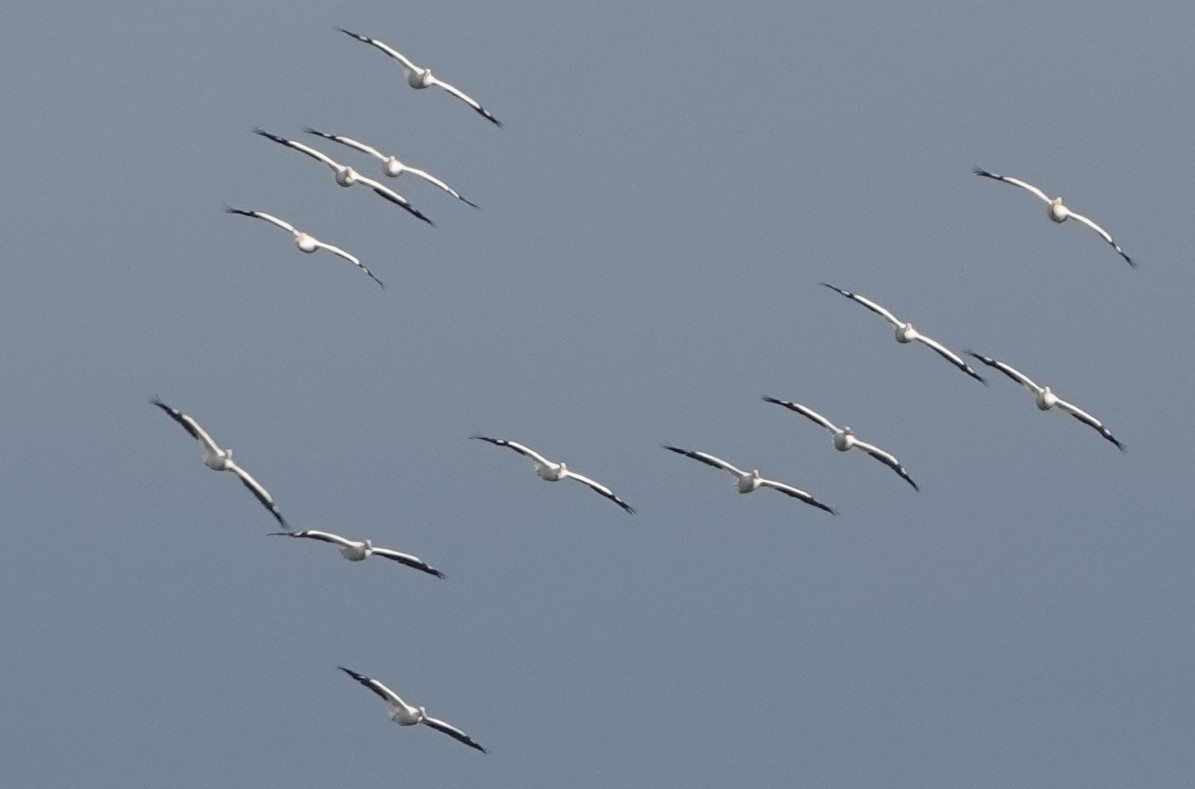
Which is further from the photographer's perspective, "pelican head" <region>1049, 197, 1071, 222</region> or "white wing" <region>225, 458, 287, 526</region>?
"pelican head" <region>1049, 197, 1071, 222</region>

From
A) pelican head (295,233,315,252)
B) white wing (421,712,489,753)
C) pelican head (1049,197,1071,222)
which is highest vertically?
pelican head (1049,197,1071,222)

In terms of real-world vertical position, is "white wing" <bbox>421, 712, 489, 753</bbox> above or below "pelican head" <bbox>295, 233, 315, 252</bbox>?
below

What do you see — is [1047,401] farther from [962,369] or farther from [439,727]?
[439,727]

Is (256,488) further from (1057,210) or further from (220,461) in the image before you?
(1057,210)

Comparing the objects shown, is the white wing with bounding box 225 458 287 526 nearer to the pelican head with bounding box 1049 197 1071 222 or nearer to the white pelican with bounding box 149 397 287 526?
the white pelican with bounding box 149 397 287 526

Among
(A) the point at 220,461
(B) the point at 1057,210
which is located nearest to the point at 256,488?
(A) the point at 220,461

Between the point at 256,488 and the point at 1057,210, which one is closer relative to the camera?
the point at 256,488

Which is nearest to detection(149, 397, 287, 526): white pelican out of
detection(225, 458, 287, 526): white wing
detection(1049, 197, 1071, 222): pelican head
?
detection(225, 458, 287, 526): white wing

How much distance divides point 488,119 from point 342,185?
5.46 m

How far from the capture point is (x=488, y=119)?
117m

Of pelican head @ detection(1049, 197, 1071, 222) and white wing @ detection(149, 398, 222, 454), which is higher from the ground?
pelican head @ detection(1049, 197, 1071, 222)

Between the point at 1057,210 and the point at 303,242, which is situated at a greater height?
the point at 1057,210

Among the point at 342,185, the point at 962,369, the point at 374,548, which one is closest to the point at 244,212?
the point at 342,185

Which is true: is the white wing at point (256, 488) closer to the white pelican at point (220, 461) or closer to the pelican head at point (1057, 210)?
the white pelican at point (220, 461)
